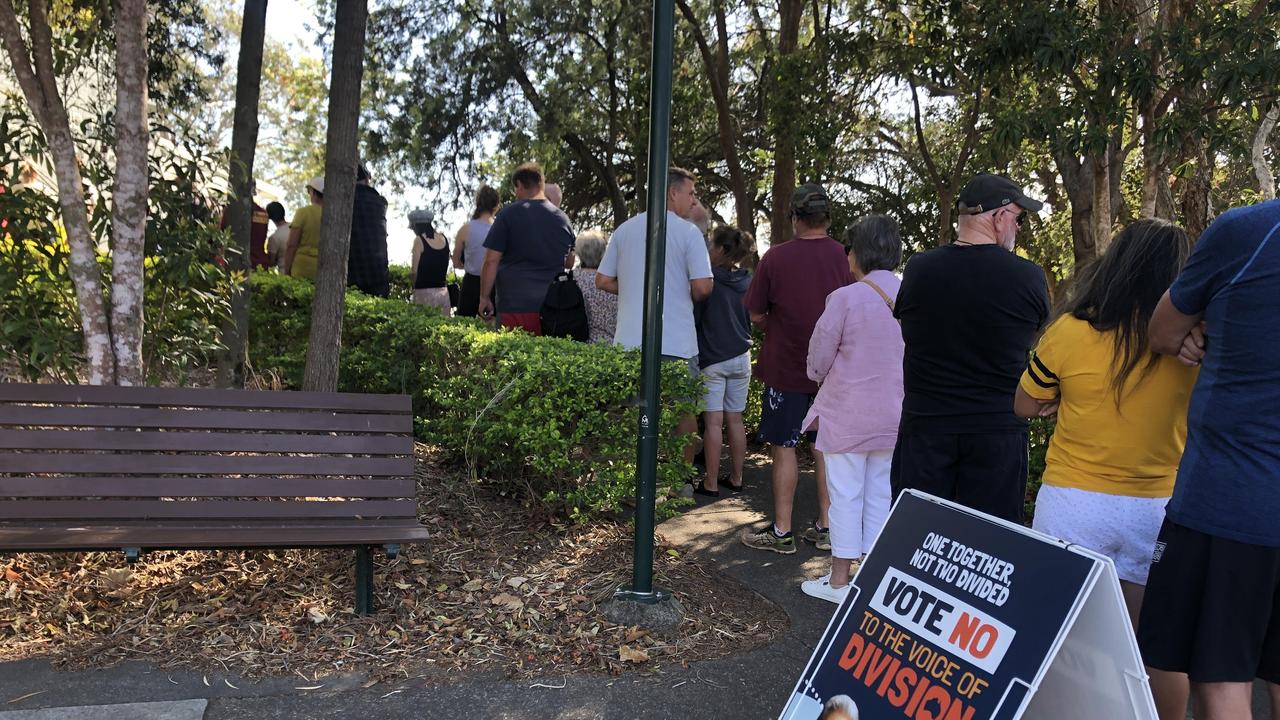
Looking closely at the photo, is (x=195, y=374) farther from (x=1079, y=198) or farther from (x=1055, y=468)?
(x=1079, y=198)

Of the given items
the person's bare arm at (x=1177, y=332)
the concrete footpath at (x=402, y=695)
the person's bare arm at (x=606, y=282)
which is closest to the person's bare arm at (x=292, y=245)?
the person's bare arm at (x=606, y=282)

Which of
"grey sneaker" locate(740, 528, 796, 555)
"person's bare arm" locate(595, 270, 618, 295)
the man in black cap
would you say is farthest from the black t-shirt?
"person's bare arm" locate(595, 270, 618, 295)

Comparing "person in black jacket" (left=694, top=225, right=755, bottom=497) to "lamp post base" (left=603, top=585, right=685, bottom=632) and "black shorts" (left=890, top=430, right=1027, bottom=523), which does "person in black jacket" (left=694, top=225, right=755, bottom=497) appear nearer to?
"lamp post base" (left=603, top=585, right=685, bottom=632)

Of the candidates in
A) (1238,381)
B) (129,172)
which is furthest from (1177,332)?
(129,172)

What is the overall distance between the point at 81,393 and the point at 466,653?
1985 mm

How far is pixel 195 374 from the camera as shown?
340 inches

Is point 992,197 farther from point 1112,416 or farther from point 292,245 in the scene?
point 292,245

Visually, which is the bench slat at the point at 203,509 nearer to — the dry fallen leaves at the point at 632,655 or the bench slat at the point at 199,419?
the bench slat at the point at 199,419

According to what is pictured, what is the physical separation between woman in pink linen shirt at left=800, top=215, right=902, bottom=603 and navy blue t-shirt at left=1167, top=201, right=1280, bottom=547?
204 cm

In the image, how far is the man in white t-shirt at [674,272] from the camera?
5.74 metres

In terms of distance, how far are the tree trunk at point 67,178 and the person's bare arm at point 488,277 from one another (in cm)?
272

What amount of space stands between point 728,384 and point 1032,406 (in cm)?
343

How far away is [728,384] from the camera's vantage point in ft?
21.0

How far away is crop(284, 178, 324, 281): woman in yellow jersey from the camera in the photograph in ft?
27.1
